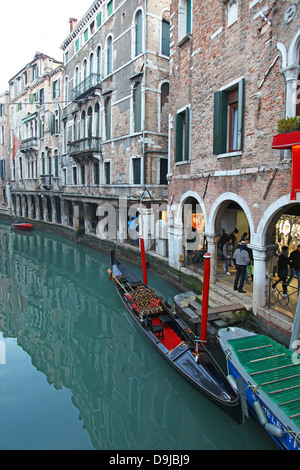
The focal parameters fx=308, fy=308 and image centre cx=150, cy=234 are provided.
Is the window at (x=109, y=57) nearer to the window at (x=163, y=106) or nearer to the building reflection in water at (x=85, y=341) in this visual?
the window at (x=163, y=106)

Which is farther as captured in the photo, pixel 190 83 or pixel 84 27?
pixel 84 27

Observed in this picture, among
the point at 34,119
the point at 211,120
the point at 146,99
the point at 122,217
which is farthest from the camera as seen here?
the point at 34,119

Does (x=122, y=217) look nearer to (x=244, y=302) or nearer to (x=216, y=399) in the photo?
(x=244, y=302)

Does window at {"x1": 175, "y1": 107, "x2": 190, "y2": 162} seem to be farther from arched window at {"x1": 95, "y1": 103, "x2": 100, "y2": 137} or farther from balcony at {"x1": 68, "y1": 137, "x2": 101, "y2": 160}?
arched window at {"x1": 95, "y1": 103, "x2": 100, "y2": 137}

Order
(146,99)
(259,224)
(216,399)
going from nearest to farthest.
→ 1. (216,399)
2. (259,224)
3. (146,99)

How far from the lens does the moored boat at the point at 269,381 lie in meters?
3.71

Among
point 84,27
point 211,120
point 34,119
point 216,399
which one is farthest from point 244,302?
point 34,119

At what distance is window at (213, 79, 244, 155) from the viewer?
24.7ft

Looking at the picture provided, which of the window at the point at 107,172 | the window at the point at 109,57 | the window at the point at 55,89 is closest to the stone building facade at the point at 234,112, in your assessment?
the window at the point at 109,57

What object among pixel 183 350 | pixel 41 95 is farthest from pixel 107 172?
pixel 41 95

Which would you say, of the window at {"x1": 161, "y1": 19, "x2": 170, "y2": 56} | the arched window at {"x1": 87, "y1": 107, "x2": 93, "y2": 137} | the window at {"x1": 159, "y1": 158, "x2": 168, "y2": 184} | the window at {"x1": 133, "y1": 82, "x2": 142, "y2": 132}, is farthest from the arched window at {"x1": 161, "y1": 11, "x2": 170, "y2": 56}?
the arched window at {"x1": 87, "y1": 107, "x2": 93, "y2": 137}

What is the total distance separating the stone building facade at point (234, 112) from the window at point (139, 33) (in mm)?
3772

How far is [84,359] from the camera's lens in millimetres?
6648

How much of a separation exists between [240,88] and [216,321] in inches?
204
